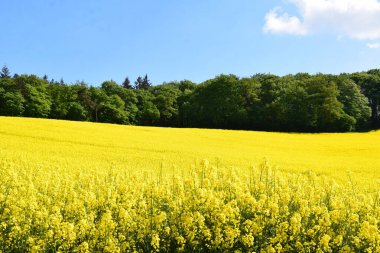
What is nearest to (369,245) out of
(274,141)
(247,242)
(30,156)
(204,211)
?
(247,242)

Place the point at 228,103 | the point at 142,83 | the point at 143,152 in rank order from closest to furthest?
the point at 143,152, the point at 228,103, the point at 142,83

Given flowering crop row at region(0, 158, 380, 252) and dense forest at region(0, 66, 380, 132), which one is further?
dense forest at region(0, 66, 380, 132)

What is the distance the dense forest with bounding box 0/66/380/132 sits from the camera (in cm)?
6209

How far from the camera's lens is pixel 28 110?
229 ft

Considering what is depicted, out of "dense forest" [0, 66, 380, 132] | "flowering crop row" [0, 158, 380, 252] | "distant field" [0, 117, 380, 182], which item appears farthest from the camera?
"dense forest" [0, 66, 380, 132]

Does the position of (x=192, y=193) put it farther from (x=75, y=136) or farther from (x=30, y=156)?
(x=75, y=136)

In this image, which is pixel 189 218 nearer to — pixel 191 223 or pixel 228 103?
pixel 191 223

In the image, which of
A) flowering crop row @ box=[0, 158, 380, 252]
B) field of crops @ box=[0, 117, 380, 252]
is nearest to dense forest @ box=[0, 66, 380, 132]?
field of crops @ box=[0, 117, 380, 252]

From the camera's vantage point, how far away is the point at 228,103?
70.0m

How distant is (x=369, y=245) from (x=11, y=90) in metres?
75.7

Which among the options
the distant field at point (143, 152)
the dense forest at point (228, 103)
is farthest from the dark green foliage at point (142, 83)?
the distant field at point (143, 152)

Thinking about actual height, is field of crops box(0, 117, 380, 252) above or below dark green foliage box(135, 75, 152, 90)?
below

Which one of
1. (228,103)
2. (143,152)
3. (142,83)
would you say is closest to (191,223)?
(143,152)

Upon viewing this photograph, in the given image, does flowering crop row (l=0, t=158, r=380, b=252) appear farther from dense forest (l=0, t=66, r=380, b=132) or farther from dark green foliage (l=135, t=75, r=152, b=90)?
dark green foliage (l=135, t=75, r=152, b=90)
